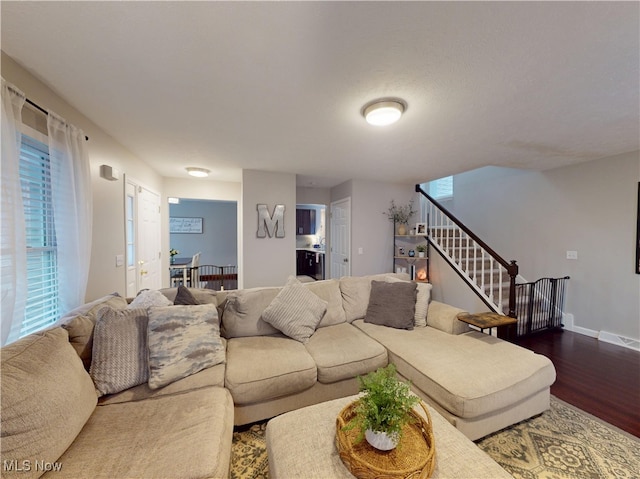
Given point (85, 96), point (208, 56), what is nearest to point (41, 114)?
point (85, 96)

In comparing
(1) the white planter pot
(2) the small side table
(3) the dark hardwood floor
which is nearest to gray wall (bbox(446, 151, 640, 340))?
(3) the dark hardwood floor

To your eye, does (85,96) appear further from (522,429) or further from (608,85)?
(522,429)

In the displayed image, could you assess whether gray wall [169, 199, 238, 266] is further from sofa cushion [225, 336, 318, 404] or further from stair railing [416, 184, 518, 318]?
sofa cushion [225, 336, 318, 404]

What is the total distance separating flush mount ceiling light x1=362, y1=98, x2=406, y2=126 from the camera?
1933 mm

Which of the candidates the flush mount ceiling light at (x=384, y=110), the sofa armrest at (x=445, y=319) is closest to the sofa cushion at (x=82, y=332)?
the flush mount ceiling light at (x=384, y=110)

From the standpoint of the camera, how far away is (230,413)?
1.41m

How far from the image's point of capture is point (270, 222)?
427 cm

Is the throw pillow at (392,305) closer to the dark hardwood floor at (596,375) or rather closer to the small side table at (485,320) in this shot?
the small side table at (485,320)

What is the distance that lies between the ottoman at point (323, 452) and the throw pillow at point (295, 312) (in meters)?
0.88

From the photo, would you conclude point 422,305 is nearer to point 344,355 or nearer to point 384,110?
point 344,355

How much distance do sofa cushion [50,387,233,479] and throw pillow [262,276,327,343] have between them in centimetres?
84

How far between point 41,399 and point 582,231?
564 centimetres

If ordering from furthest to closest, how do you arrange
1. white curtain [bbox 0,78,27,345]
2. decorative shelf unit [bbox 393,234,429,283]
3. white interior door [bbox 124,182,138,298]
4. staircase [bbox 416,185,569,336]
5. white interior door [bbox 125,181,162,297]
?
decorative shelf unit [bbox 393,234,429,283] → staircase [bbox 416,185,569,336] → white interior door [bbox 125,181,162,297] → white interior door [bbox 124,182,138,298] → white curtain [bbox 0,78,27,345]

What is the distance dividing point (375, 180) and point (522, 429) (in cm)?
395
